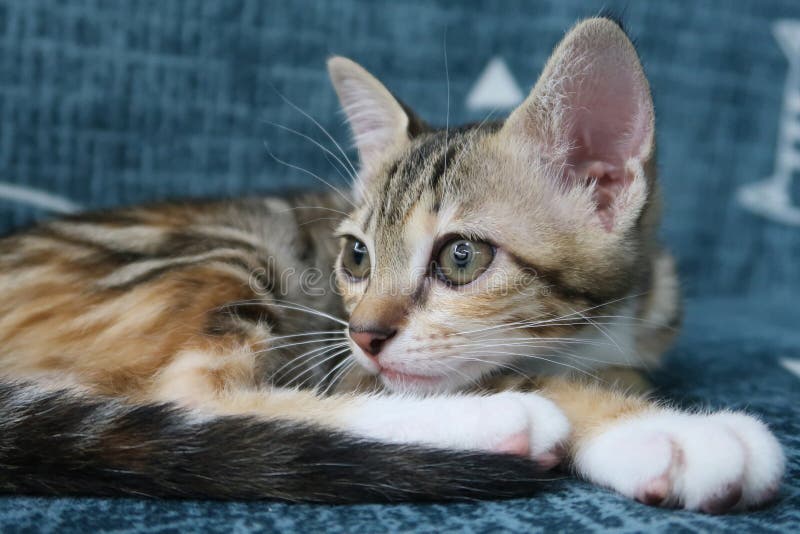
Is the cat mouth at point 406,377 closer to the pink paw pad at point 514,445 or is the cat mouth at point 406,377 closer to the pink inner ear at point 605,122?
the pink paw pad at point 514,445

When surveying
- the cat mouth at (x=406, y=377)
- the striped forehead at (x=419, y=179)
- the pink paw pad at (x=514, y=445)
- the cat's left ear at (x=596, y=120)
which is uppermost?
the cat's left ear at (x=596, y=120)

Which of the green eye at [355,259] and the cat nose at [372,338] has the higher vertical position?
the green eye at [355,259]

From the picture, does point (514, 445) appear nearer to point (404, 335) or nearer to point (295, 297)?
point (404, 335)

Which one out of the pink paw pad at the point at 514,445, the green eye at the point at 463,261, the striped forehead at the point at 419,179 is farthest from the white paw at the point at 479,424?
the striped forehead at the point at 419,179

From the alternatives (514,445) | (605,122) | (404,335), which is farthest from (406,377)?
(605,122)

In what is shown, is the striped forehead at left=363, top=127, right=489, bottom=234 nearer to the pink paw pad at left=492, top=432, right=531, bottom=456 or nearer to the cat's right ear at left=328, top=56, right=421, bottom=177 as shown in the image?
the cat's right ear at left=328, top=56, right=421, bottom=177

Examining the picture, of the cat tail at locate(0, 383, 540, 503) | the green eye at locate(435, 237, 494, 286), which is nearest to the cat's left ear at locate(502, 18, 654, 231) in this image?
the green eye at locate(435, 237, 494, 286)

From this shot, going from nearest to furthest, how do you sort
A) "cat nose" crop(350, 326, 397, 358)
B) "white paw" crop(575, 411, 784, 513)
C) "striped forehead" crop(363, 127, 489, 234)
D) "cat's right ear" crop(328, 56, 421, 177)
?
"white paw" crop(575, 411, 784, 513) < "cat nose" crop(350, 326, 397, 358) < "striped forehead" crop(363, 127, 489, 234) < "cat's right ear" crop(328, 56, 421, 177)
